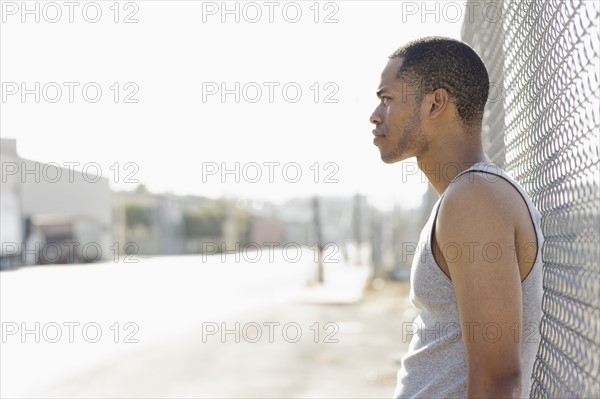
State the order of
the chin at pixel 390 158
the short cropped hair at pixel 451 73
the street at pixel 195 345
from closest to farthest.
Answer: the short cropped hair at pixel 451 73, the chin at pixel 390 158, the street at pixel 195 345

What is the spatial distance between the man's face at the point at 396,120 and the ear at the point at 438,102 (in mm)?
37

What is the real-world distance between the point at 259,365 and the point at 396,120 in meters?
10.1

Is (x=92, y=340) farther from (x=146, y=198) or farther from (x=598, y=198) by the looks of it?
(x=146, y=198)

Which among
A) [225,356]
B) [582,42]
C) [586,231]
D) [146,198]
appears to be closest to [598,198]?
[586,231]

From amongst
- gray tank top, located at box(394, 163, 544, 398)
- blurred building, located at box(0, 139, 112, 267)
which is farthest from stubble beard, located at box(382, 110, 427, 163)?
blurred building, located at box(0, 139, 112, 267)

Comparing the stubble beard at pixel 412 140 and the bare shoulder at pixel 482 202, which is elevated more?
the stubble beard at pixel 412 140

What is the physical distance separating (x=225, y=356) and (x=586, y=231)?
1132cm

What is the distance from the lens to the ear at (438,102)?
2229 millimetres

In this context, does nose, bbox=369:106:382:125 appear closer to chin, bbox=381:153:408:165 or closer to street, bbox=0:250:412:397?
chin, bbox=381:153:408:165

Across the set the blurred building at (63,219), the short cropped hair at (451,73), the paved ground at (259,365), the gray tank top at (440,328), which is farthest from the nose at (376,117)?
the blurred building at (63,219)

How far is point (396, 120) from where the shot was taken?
2.29m

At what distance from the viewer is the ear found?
2229 millimetres

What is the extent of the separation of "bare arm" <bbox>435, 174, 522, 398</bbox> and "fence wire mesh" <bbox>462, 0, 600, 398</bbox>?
0.18 m

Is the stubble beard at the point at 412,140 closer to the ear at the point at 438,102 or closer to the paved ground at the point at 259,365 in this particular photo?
the ear at the point at 438,102
